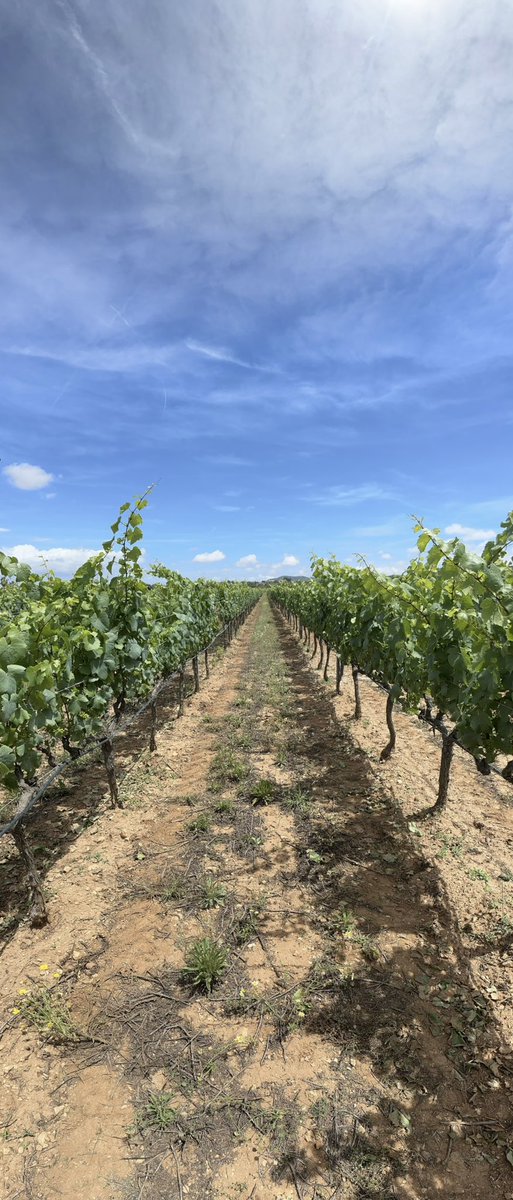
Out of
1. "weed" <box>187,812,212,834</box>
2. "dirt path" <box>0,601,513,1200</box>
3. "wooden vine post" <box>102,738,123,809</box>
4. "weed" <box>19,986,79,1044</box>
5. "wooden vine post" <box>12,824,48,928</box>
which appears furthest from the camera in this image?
"wooden vine post" <box>102,738,123,809</box>

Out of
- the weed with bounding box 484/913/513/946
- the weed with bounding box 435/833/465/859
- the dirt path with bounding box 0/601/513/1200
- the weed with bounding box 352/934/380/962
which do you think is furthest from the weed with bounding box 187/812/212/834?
the weed with bounding box 484/913/513/946

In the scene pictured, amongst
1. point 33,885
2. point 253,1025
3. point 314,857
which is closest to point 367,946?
point 253,1025

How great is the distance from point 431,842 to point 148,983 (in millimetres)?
3670

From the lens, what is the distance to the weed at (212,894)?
5.34 metres

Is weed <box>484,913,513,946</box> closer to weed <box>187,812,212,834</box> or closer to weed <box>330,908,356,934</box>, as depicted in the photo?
weed <box>330,908,356,934</box>

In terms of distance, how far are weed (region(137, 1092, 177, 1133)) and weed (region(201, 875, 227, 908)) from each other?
1879mm

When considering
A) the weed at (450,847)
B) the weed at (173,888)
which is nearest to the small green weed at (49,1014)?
the weed at (173,888)

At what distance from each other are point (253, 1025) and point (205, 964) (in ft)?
1.95

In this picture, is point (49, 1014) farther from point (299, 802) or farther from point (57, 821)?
point (299, 802)

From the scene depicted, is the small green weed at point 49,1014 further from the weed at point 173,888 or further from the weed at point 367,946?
the weed at point 367,946

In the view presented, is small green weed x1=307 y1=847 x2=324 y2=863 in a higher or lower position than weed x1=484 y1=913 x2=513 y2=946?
higher

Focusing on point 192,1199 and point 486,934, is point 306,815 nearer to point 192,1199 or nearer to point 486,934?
point 486,934

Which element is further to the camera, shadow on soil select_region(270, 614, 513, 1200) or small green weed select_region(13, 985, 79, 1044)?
small green weed select_region(13, 985, 79, 1044)

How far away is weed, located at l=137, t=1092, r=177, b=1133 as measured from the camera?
10.7 ft
